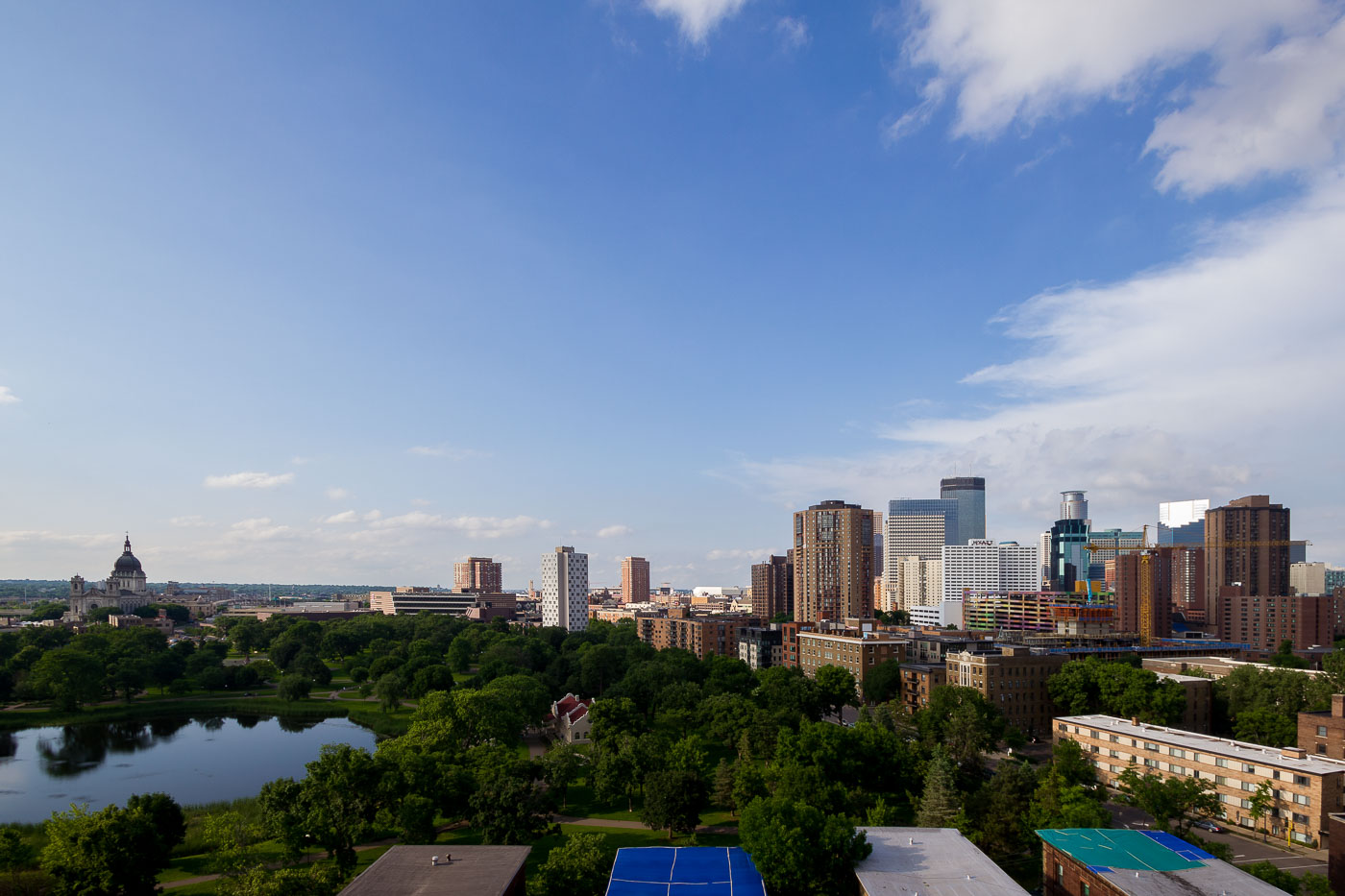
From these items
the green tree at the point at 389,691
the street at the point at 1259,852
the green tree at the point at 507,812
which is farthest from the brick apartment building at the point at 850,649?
the green tree at the point at 507,812

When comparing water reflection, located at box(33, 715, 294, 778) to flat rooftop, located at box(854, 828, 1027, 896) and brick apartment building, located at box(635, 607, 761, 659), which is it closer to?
brick apartment building, located at box(635, 607, 761, 659)

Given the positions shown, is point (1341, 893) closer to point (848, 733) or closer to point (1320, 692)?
Answer: point (848, 733)

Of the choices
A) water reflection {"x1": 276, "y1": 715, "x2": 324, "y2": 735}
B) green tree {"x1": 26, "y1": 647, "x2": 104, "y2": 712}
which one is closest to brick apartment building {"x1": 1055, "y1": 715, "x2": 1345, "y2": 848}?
water reflection {"x1": 276, "y1": 715, "x2": 324, "y2": 735}

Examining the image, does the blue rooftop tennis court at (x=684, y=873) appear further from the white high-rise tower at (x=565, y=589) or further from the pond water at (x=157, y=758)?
the white high-rise tower at (x=565, y=589)

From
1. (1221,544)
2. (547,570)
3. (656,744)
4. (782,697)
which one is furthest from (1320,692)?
(547,570)

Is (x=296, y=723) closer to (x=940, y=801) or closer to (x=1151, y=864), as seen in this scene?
(x=940, y=801)

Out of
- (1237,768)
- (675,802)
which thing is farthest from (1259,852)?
(675,802)
